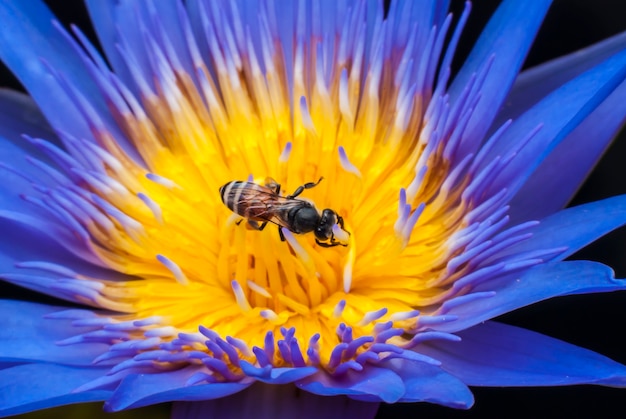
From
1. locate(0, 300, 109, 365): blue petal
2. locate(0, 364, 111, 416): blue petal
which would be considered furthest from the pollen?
locate(0, 364, 111, 416): blue petal

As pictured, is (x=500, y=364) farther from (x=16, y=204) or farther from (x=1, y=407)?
(x=16, y=204)

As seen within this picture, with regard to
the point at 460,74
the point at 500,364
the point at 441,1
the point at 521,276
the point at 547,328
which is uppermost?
the point at 441,1

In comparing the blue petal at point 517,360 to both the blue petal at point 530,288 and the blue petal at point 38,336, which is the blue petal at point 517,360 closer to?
the blue petal at point 530,288

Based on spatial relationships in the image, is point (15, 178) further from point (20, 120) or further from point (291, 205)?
point (291, 205)

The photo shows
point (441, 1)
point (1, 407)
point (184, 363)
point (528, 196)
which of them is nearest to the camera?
point (1, 407)

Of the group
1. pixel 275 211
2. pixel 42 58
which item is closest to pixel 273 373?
pixel 275 211

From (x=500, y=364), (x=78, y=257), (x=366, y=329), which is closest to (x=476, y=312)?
(x=500, y=364)
